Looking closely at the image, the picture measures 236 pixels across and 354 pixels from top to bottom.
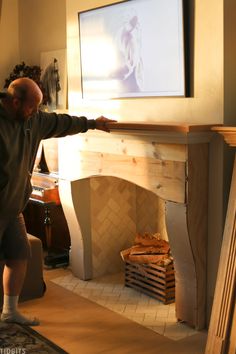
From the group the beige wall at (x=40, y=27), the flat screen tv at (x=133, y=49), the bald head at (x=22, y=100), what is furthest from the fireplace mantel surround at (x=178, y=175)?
the beige wall at (x=40, y=27)

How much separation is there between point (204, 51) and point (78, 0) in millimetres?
1383

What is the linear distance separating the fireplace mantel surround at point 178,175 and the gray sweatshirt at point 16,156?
0.57 metres

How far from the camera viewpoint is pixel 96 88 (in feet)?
13.3

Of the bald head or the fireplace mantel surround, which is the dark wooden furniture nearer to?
the fireplace mantel surround

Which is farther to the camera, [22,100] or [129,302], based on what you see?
[129,302]

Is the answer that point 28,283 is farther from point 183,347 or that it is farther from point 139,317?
point 183,347

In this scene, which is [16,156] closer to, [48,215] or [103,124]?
[103,124]

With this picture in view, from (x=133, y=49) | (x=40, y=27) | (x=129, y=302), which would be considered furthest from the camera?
(x=40, y=27)

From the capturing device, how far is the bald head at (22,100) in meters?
3.11

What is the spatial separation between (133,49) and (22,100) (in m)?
0.95

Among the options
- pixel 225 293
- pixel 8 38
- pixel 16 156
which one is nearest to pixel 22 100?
pixel 16 156

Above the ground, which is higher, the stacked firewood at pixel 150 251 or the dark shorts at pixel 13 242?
the dark shorts at pixel 13 242

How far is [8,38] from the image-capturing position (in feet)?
18.9

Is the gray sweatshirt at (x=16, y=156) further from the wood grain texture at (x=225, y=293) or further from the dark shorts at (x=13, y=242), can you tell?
the wood grain texture at (x=225, y=293)
